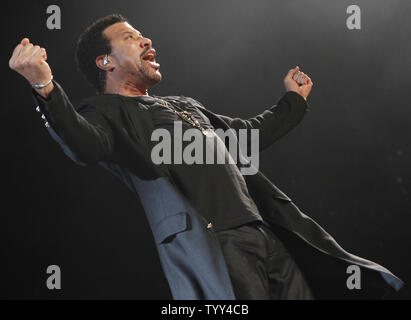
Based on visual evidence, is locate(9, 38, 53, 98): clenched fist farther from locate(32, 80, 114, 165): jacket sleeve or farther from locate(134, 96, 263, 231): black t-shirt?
locate(134, 96, 263, 231): black t-shirt

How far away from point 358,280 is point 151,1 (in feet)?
5.99

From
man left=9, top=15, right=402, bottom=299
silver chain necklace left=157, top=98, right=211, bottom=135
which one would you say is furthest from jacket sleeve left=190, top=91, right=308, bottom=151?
silver chain necklace left=157, top=98, right=211, bottom=135

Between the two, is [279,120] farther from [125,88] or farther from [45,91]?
[45,91]

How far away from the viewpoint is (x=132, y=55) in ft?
6.74

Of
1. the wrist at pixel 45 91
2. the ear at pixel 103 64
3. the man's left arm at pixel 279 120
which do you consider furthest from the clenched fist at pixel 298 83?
Result: the wrist at pixel 45 91

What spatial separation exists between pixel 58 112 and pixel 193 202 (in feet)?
1.57

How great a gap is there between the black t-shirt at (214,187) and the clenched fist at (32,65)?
18.5 inches

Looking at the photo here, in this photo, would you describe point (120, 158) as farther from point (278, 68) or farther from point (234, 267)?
point (278, 68)

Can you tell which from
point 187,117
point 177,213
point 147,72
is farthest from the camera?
point 147,72

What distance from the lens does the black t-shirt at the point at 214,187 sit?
1.66 metres

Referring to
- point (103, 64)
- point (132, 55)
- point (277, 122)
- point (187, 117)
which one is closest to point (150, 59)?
point (132, 55)

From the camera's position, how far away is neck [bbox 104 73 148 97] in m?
2.05

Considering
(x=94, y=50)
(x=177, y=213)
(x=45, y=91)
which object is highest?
(x=94, y=50)

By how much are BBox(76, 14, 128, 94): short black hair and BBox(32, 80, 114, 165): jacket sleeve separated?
47 cm
